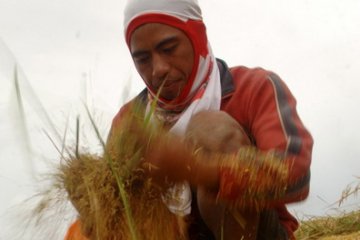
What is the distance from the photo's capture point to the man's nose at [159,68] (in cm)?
238

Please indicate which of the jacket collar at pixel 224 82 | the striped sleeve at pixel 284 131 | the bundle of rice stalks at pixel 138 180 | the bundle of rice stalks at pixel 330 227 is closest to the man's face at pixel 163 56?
the jacket collar at pixel 224 82

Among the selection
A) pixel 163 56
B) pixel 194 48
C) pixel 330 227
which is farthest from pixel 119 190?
pixel 330 227

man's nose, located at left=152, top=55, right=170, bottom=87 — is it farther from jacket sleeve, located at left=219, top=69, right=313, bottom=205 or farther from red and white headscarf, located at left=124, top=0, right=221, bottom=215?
jacket sleeve, located at left=219, top=69, right=313, bottom=205

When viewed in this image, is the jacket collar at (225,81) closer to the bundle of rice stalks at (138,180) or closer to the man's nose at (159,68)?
the man's nose at (159,68)

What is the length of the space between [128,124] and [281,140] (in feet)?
1.53

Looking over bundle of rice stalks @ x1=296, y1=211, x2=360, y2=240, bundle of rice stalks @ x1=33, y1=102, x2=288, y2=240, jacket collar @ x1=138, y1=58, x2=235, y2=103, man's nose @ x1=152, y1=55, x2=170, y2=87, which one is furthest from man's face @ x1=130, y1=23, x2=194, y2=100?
bundle of rice stalks @ x1=296, y1=211, x2=360, y2=240

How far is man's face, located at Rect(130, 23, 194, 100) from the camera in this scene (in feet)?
7.89

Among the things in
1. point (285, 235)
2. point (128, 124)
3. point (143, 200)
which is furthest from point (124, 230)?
point (285, 235)

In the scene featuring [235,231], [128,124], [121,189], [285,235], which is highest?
[128,124]

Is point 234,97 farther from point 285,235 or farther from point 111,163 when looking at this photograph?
point 111,163

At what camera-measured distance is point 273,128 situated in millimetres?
2148

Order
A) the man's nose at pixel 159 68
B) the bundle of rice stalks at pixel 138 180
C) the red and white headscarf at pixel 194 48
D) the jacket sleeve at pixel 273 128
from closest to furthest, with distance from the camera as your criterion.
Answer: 1. the bundle of rice stalks at pixel 138 180
2. the jacket sleeve at pixel 273 128
3. the man's nose at pixel 159 68
4. the red and white headscarf at pixel 194 48

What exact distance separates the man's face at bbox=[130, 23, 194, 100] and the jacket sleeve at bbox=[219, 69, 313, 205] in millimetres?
196

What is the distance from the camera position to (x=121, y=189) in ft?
6.02
